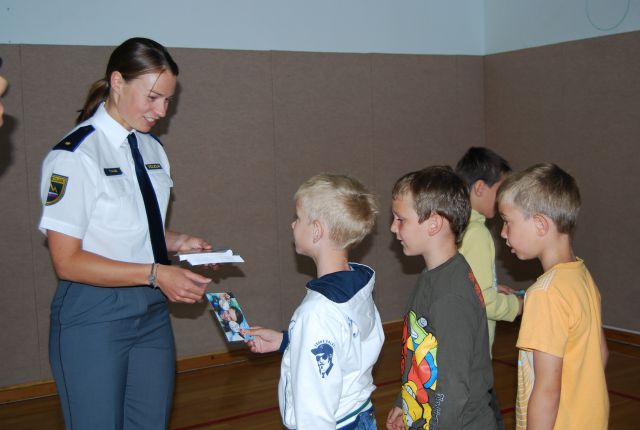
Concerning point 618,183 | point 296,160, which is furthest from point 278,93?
point 618,183

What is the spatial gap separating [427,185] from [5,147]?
3.31 m

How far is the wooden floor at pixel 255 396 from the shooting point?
12.7ft

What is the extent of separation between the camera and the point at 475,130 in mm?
6344

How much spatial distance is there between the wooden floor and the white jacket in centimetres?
191

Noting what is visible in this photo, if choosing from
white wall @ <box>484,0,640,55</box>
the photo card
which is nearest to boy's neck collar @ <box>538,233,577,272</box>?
the photo card

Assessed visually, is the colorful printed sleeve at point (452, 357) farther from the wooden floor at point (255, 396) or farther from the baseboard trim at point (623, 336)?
the baseboard trim at point (623, 336)

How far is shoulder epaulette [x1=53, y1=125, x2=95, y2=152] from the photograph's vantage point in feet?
7.22

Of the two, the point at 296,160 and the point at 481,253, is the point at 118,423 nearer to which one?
the point at 481,253

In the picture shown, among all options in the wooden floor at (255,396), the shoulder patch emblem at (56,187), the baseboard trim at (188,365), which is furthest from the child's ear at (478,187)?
the baseboard trim at (188,365)

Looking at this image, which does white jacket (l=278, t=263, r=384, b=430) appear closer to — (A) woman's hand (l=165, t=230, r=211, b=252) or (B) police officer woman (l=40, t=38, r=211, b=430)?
(B) police officer woman (l=40, t=38, r=211, b=430)

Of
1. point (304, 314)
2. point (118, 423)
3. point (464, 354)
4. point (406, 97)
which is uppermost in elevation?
point (406, 97)

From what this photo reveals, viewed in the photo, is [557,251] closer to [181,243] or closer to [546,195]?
[546,195]

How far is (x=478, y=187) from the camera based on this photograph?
3367mm

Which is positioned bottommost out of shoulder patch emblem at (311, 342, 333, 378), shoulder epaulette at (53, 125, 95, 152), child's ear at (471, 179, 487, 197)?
shoulder patch emblem at (311, 342, 333, 378)
